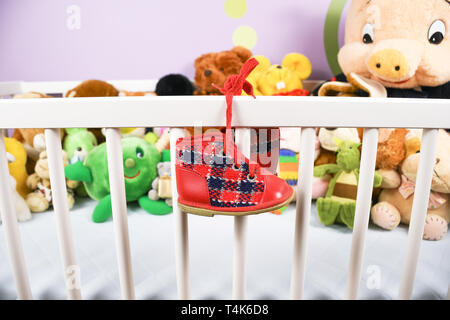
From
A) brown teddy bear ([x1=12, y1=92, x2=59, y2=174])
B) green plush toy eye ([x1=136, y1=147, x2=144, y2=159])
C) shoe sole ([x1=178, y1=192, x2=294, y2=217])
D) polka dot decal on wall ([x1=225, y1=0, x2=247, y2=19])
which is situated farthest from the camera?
polka dot decal on wall ([x1=225, y1=0, x2=247, y2=19])

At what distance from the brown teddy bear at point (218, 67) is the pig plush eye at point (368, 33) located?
1.38 feet

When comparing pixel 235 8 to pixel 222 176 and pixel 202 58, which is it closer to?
pixel 202 58

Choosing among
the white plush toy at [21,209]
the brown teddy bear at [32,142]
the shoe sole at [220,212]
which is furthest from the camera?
the brown teddy bear at [32,142]

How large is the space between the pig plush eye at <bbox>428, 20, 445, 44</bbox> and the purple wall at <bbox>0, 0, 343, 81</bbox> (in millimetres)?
474

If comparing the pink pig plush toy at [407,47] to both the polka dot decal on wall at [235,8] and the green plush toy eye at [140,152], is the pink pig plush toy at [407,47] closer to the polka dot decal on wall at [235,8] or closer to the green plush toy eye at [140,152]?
the polka dot decal on wall at [235,8]

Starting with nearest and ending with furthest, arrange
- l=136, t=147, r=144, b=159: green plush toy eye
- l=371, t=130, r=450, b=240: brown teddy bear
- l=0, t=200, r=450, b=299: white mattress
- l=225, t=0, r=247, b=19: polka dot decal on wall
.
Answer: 1. l=0, t=200, r=450, b=299: white mattress
2. l=371, t=130, r=450, b=240: brown teddy bear
3. l=136, t=147, r=144, b=159: green plush toy eye
4. l=225, t=0, r=247, b=19: polka dot decal on wall

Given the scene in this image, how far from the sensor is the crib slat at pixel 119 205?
1.69 ft

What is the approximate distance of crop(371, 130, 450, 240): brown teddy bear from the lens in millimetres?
773

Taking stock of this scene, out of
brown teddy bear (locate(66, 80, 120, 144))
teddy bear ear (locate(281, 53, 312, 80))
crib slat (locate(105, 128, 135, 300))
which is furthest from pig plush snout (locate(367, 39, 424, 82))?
brown teddy bear (locate(66, 80, 120, 144))

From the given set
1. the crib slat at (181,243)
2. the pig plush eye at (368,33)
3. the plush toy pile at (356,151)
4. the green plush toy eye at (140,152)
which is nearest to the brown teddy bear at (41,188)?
the plush toy pile at (356,151)

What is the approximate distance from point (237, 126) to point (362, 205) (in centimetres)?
25

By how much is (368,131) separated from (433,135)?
101 mm

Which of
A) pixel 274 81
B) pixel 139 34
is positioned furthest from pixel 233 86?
pixel 139 34

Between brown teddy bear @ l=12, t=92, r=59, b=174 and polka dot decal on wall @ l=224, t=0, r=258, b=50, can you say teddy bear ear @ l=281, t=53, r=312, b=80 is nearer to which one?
polka dot decal on wall @ l=224, t=0, r=258, b=50
